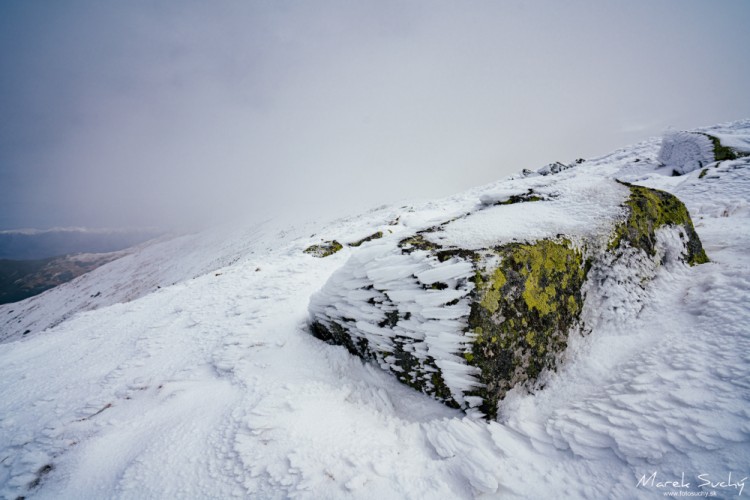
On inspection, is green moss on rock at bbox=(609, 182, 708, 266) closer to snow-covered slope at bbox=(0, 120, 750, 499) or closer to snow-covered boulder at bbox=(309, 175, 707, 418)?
snow-covered boulder at bbox=(309, 175, 707, 418)

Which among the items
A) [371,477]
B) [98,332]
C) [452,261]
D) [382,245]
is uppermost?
[382,245]

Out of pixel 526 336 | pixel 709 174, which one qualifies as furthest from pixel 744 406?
pixel 709 174

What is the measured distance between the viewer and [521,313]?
9.57 feet

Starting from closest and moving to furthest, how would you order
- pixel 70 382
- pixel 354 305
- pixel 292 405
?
pixel 292 405
pixel 354 305
pixel 70 382

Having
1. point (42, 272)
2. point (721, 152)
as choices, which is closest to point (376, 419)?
point (721, 152)

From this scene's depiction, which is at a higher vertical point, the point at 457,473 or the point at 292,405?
the point at 292,405

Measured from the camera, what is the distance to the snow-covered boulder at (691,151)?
11.2 m

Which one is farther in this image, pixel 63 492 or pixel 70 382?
pixel 70 382

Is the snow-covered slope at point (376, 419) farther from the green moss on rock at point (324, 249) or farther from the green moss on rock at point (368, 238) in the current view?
the green moss on rock at point (368, 238)

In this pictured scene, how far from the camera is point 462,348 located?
273 cm

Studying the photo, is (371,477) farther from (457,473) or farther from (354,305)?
(354,305)

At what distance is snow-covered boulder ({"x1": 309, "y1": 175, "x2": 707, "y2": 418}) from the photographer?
2768mm

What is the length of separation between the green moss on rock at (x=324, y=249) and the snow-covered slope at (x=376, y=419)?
503 centimetres

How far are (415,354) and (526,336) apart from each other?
1213 mm
